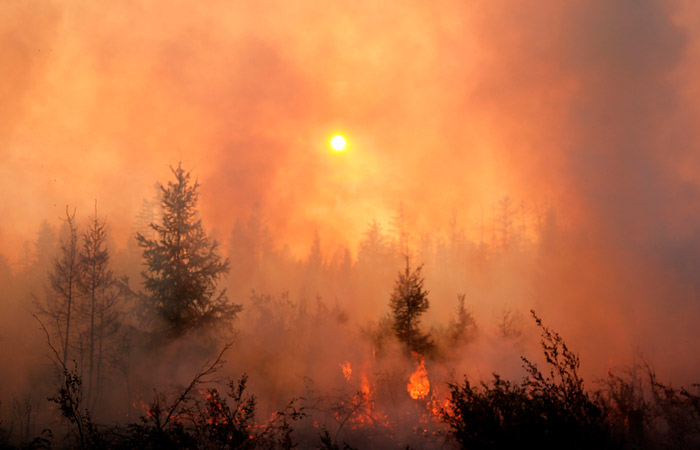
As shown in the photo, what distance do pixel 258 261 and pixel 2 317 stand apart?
77.0 ft

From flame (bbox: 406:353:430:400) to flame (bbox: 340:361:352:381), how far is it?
2.93 m

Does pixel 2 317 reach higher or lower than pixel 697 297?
higher

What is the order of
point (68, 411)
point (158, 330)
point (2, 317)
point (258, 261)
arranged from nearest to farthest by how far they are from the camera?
1. point (68, 411)
2. point (158, 330)
3. point (2, 317)
4. point (258, 261)

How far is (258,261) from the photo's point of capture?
148ft

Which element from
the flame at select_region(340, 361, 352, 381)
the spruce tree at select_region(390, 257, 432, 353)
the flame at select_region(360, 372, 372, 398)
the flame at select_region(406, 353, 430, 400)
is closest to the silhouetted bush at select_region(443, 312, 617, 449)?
the flame at select_region(360, 372, 372, 398)

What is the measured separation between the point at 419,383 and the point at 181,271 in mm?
11378

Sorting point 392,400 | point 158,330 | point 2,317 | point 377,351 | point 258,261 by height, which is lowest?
point 392,400

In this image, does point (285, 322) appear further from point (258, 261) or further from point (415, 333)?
point (258, 261)

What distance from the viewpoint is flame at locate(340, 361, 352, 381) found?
1722 centimetres

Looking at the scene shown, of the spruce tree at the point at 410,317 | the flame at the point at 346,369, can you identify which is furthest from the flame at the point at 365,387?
the spruce tree at the point at 410,317

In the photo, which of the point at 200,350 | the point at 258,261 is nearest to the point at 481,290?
the point at 258,261

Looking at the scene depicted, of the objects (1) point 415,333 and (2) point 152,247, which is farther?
(1) point 415,333

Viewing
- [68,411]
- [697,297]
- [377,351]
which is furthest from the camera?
[697,297]

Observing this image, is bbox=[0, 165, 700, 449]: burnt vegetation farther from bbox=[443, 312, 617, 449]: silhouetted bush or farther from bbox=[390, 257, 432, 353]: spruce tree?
bbox=[443, 312, 617, 449]: silhouetted bush
